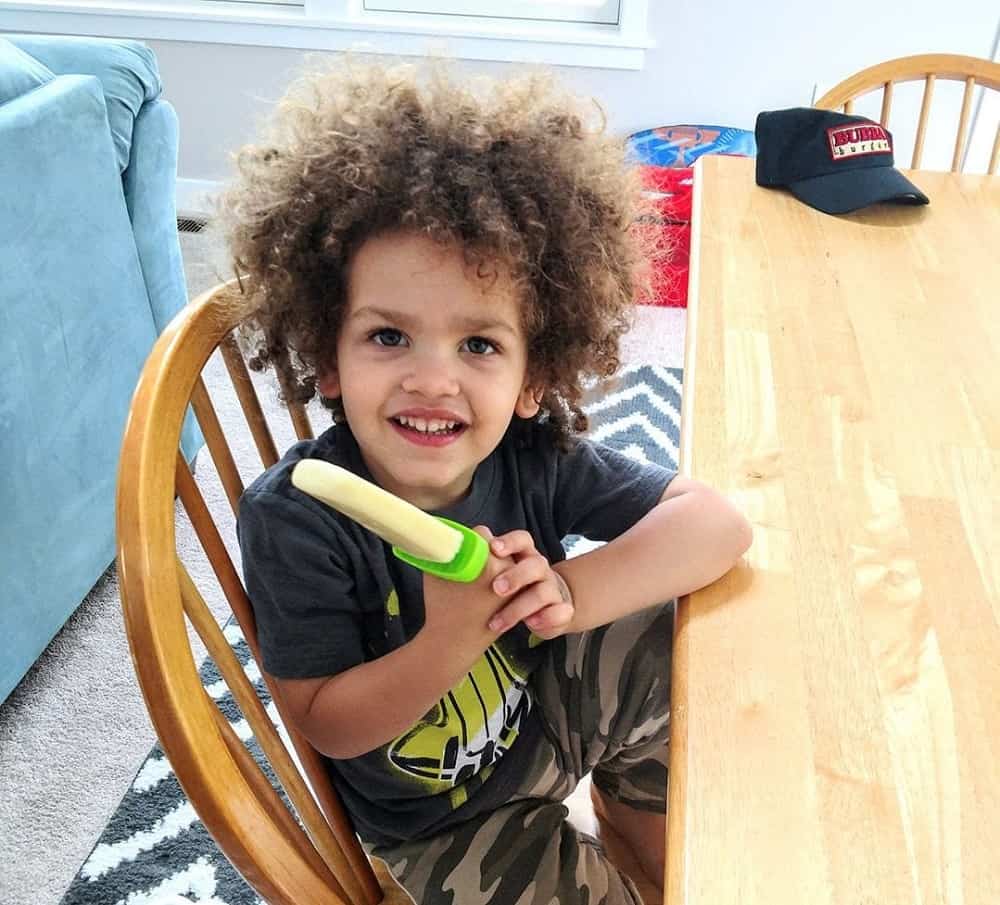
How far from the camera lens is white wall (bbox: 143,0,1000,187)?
2533mm

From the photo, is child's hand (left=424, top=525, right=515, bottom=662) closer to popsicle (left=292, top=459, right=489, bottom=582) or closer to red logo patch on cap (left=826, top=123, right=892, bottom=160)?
popsicle (left=292, top=459, right=489, bottom=582)

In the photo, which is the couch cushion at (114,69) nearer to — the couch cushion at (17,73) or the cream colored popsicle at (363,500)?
the couch cushion at (17,73)

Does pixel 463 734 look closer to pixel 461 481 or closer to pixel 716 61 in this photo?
pixel 461 481

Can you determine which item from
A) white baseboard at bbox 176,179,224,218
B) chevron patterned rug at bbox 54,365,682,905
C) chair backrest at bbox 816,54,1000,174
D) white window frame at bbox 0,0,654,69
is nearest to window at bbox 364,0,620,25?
white window frame at bbox 0,0,654,69

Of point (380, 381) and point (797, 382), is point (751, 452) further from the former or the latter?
point (380, 381)

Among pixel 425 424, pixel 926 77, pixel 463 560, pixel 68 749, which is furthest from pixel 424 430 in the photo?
pixel 926 77

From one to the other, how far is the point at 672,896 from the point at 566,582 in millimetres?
283

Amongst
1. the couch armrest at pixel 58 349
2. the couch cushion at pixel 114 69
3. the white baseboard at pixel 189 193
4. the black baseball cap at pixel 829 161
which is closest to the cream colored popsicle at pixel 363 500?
the black baseball cap at pixel 829 161

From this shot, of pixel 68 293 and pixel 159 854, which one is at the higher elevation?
pixel 68 293

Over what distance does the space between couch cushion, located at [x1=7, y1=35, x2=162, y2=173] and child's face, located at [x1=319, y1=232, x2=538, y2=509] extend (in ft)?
3.36

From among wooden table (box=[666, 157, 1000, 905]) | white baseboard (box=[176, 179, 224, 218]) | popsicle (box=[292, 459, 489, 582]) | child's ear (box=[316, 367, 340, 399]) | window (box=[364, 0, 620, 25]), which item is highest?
popsicle (box=[292, 459, 489, 582])

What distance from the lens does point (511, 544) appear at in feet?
2.15

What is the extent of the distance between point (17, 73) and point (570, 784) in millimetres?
1244

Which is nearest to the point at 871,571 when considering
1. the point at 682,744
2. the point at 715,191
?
the point at 682,744
